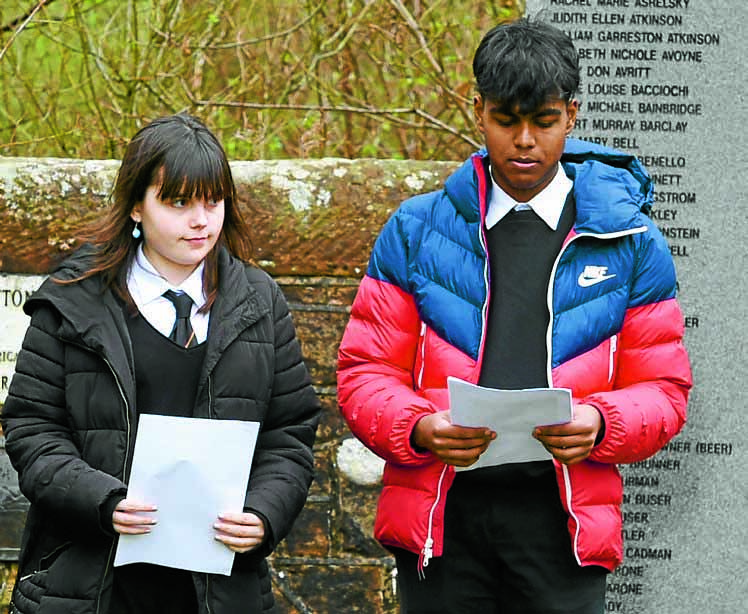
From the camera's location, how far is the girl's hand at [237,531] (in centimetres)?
289

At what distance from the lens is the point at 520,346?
295 centimetres

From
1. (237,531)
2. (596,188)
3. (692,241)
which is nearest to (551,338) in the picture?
(596,188)

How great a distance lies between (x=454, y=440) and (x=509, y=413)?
14 centimetres

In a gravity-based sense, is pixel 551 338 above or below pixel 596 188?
below

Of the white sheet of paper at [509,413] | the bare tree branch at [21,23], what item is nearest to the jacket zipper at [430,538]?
the white sheet of paper at [509,413]

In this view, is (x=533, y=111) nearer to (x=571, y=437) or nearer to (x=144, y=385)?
(x=571, y=437)

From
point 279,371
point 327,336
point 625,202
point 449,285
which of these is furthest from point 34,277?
point 625,202

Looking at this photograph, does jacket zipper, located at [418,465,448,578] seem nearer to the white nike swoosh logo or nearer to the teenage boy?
the teenage boy

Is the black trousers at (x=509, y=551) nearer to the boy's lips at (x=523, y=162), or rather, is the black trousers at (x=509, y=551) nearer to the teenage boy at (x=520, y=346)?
the teenage boy at (x=520, y=346)

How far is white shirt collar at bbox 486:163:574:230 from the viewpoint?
3018mm

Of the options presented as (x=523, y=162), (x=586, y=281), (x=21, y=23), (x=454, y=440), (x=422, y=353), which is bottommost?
(x=454, y=440)

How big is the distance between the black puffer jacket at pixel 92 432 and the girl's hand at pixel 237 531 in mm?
46

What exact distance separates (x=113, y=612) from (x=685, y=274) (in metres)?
2.06

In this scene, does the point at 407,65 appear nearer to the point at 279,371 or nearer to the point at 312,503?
the point at 312,503
